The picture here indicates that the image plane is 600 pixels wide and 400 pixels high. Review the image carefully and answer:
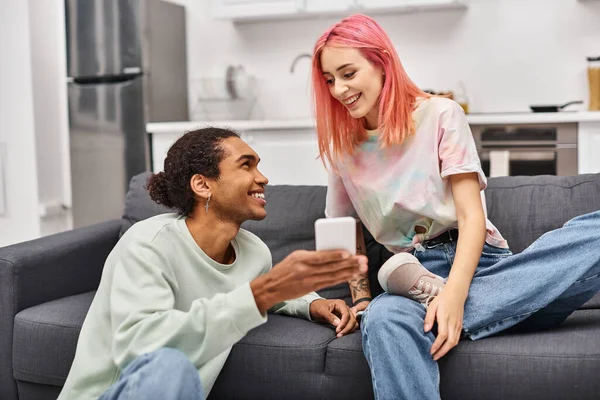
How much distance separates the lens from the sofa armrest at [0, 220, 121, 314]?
2.33 m

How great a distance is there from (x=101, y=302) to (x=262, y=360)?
0.45 m

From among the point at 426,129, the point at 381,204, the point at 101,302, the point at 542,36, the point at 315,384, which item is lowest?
the point at 315,384

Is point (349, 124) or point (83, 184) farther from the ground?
point (349, 124)

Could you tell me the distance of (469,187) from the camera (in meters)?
1.98

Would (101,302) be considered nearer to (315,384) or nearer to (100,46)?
(315,384)

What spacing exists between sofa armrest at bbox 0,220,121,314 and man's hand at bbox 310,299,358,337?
→ 0.85 m

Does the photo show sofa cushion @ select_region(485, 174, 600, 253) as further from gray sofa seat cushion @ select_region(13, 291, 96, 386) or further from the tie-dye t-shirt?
gray sofa seat cushion @ select_region(13, 291, 96, 386)

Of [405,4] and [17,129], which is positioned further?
[17,129]

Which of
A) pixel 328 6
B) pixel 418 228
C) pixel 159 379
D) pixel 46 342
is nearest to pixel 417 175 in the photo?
pixel 418 228

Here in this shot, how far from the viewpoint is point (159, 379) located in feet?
4.78

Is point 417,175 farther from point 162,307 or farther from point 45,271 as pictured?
point 45,271

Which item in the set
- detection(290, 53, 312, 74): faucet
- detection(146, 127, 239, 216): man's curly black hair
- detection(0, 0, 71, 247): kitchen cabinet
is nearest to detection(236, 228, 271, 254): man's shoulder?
detection(146, 127, 239, 216): man's curly black hair

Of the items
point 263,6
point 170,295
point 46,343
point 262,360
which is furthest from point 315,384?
point 263,6

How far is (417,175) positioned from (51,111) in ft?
11.9
